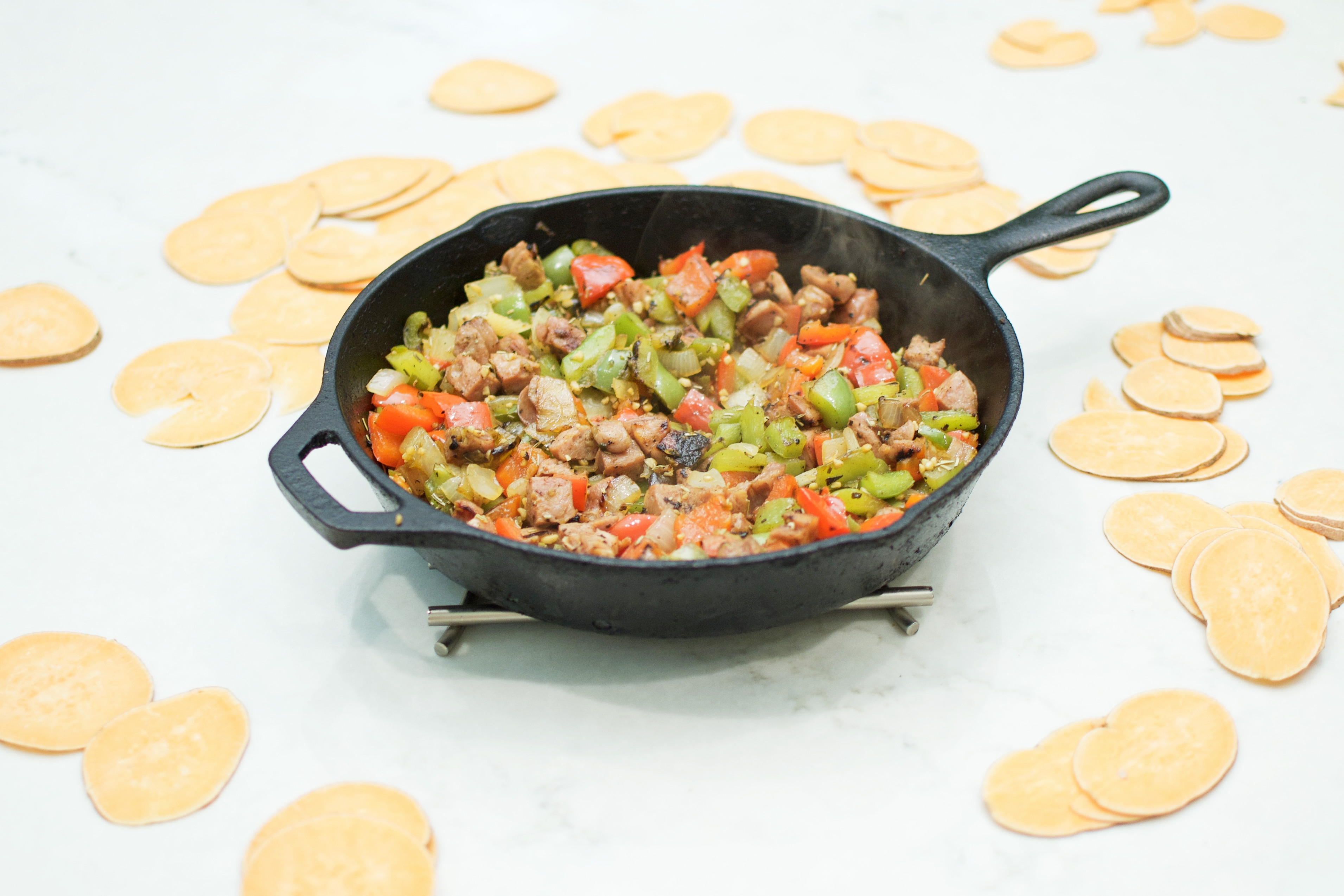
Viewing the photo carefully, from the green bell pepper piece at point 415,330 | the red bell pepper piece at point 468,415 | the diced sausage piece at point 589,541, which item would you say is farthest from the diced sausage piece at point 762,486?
the green bell pepper piece at point 415,330

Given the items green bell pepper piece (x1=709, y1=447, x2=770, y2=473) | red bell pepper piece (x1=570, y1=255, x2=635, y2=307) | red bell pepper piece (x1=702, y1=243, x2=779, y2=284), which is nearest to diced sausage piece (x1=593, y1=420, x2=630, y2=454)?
green bell pepper piece (x1=709, y1=447, x2=770, y2=473)

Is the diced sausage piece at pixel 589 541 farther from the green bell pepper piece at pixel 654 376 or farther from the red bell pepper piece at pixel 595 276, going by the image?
the red bell pepper piece at pixel 595 276

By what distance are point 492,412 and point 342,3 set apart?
11.6ft

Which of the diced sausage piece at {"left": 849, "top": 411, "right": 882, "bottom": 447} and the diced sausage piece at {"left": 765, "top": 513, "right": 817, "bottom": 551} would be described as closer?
the diced sausage piece at {"left": 765, "top": 513, "right": 817, "bottom": 551}

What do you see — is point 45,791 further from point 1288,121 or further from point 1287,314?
point 1288,121

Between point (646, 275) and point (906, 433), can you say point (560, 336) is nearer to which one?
point (646, 275)

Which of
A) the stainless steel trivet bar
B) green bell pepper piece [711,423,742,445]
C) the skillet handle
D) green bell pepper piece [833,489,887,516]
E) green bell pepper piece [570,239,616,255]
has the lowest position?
the stainless steel trivet bar

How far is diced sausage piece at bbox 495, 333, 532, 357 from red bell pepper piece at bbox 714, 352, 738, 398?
0.49 metres

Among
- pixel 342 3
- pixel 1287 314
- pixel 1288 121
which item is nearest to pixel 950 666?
pixel 1287 314

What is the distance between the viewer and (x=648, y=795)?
194cm

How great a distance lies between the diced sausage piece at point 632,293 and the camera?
266 centimetres

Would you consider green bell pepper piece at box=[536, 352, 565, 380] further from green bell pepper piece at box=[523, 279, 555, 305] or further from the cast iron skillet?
the cast iron skillet

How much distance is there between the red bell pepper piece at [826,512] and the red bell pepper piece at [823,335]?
1.95ft

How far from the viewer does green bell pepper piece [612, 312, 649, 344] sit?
2553 millimetres
